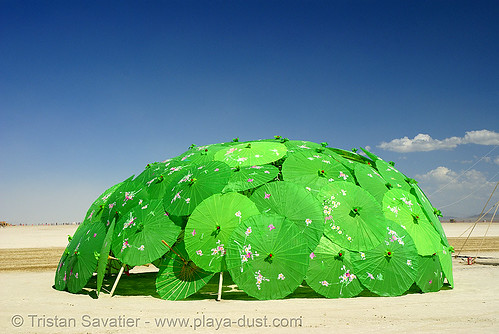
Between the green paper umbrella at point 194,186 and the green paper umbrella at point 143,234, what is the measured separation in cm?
36

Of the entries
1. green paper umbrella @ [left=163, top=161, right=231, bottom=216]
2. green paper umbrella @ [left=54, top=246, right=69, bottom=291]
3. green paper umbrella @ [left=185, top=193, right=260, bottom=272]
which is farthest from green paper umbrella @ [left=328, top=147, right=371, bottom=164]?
green paper umbrella @ [left=54, top=246, right=69, bottom=291]

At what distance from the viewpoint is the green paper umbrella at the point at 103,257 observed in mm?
10320

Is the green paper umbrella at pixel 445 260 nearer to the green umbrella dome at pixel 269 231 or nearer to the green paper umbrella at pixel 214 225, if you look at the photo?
the green umbrella dome at pixel 269 231

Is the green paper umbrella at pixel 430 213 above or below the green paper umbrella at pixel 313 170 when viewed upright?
below

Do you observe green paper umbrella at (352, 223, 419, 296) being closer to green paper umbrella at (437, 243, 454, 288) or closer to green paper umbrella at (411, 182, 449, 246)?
green paper umbrella at (437, 243, 454, 288)

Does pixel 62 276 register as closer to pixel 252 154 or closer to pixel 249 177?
pixel 249 177

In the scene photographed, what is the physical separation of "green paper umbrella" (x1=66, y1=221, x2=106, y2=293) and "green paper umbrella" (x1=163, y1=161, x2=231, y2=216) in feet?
7.06

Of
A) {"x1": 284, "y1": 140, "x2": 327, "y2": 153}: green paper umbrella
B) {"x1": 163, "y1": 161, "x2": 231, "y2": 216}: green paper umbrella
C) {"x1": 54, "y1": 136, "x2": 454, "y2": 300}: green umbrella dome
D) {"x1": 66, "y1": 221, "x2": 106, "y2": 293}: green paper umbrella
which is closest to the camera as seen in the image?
{"x1": 54, "y1": 136, "x2": 454, "y2": 300}: green umbrella dome

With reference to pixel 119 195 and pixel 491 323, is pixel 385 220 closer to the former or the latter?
pixel 491 323

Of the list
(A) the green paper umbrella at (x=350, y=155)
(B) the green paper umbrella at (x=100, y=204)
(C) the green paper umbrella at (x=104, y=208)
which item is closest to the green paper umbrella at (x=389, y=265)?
(A) the green paper umbrella at (x=350, y=155)

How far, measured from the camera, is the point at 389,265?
10211 millimetres

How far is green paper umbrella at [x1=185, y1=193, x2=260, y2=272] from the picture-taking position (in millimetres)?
9719

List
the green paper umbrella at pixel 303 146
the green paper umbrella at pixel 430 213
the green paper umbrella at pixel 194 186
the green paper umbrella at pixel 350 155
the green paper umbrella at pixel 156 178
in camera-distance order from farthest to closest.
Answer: the green paper umbrella at pixel 350 155
the green paper umbrella at pixel 303 146
the green paper umbrella at pixel 430 213
the green paper umbrella at pixel 156 178
the green paper umbrella at pixel 194 186

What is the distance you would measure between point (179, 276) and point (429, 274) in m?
6.26
